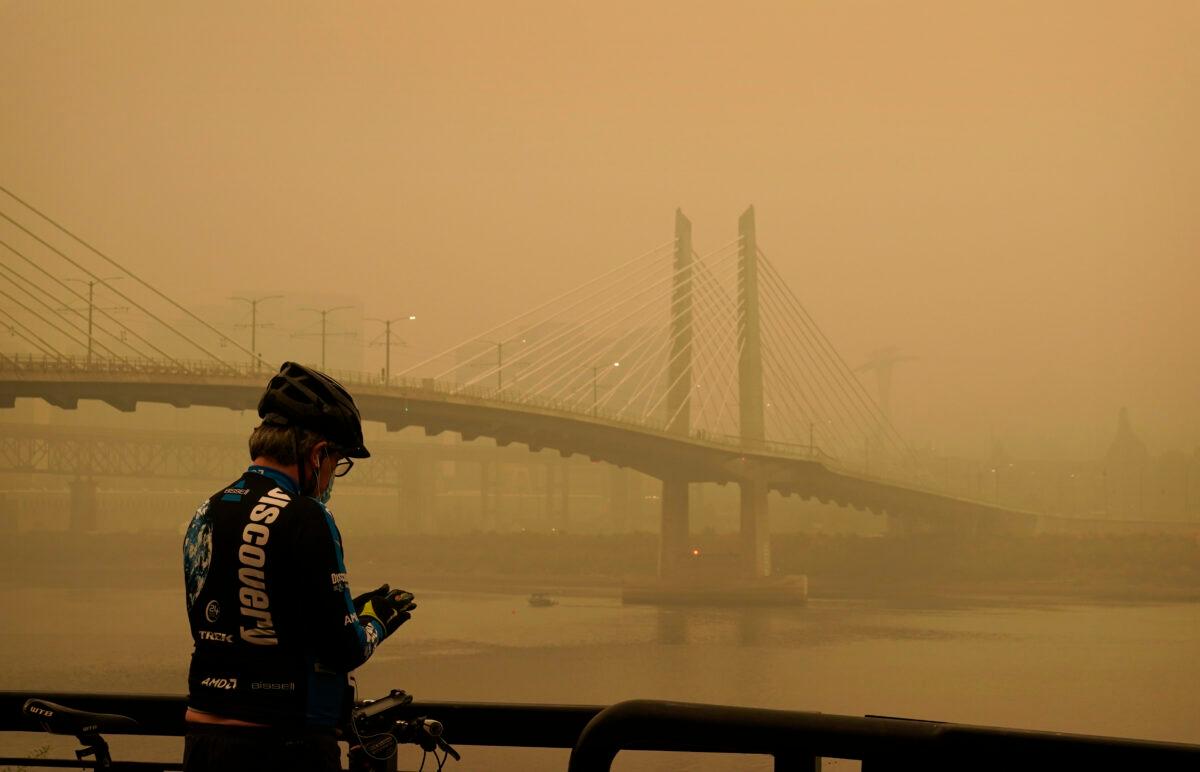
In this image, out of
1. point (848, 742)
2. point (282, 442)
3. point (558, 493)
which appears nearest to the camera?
point (848, 742)

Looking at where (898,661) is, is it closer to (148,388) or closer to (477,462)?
(148,388)

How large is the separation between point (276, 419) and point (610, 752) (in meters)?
0.77

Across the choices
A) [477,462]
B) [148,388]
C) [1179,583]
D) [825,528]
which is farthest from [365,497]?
[1179,583]

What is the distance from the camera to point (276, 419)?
1.97 metres

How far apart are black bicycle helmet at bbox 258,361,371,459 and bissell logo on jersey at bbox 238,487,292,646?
0.46 ft

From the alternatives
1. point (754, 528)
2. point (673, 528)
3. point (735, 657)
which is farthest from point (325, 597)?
point (673, 528)

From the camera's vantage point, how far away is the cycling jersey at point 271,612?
184cm

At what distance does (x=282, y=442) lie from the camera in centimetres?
195

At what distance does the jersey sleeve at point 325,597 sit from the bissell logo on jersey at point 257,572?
1.8 inches

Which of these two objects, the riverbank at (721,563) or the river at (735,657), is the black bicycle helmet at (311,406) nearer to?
the river at (735,657)

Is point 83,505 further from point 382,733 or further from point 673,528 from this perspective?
point 382,733

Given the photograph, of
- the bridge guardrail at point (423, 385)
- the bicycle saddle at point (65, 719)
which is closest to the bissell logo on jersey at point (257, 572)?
the bicycle saddle at point (65, 719)

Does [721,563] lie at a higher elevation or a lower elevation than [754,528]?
lower

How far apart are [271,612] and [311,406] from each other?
300 mm
